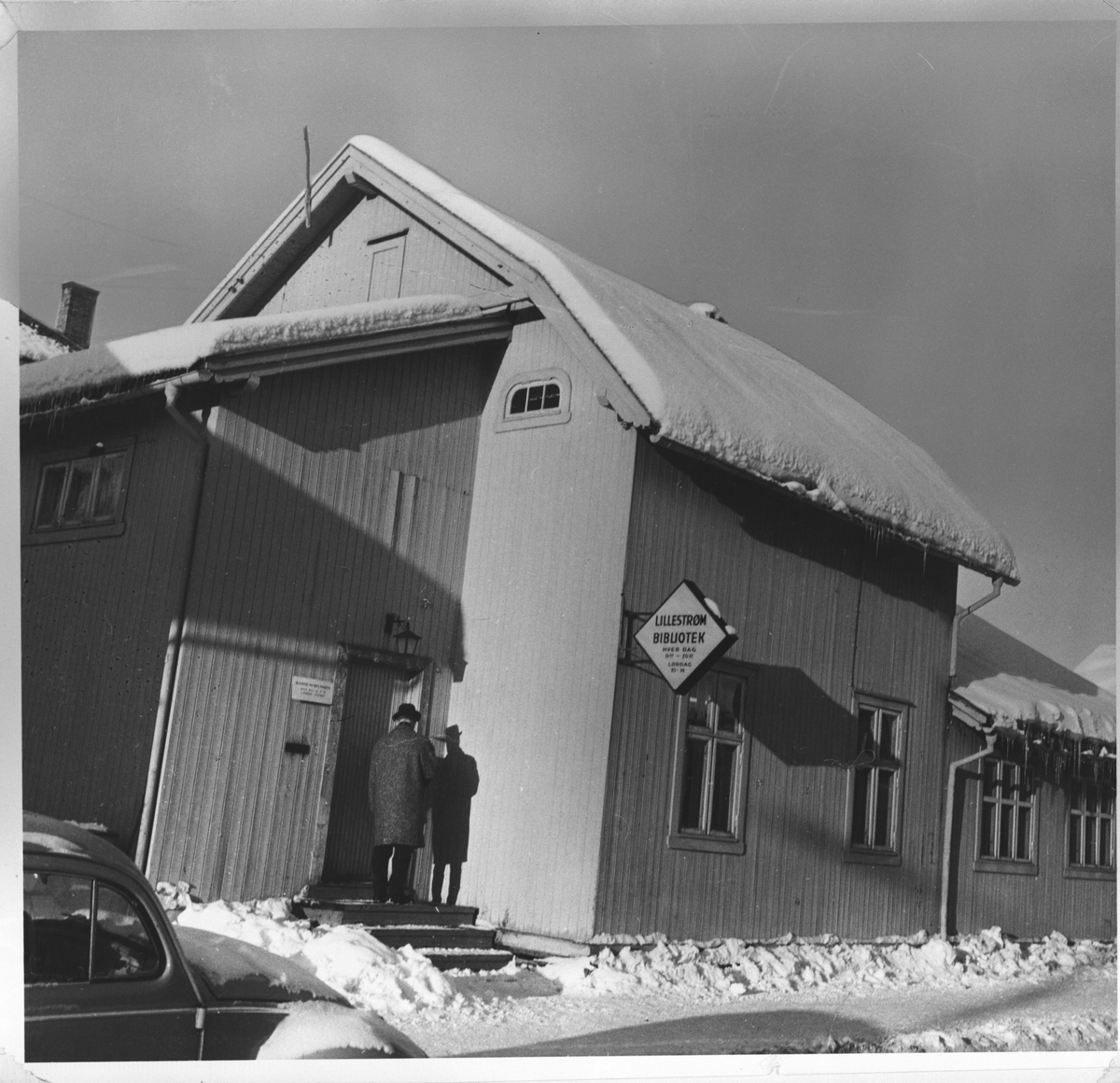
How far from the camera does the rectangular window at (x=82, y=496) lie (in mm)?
8969

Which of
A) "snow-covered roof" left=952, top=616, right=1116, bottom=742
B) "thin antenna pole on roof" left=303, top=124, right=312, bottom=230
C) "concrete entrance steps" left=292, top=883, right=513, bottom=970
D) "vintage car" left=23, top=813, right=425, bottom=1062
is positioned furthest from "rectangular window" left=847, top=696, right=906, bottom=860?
"vintage car" left=23, top=813, right=425, bottom=1062

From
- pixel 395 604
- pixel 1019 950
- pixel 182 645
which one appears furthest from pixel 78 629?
pixel 1019 950

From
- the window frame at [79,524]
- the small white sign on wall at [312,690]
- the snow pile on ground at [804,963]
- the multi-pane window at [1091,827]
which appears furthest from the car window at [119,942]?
the multi-pane window at [1091,827]

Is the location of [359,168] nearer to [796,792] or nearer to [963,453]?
[963,453]

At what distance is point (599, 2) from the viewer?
7727 mm

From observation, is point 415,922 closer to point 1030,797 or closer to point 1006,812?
point 1006,812

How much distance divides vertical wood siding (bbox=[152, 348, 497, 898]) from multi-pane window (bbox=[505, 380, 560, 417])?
0.56 metres

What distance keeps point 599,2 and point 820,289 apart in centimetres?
324

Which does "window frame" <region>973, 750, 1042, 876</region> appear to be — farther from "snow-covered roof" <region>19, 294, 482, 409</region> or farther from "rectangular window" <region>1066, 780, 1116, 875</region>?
"snow-covered roof" <region>19, 294, 482, 409</region>

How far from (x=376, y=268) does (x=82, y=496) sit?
408 cm

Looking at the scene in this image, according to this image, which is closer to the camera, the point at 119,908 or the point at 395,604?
the point at 119,908

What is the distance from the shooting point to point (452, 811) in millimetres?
10000

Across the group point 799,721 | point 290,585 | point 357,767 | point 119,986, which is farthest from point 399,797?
point 119,986

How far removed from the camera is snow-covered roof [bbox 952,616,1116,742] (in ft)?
42.3
